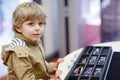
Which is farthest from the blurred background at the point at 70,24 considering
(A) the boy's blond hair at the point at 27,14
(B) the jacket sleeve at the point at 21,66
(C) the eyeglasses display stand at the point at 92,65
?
(B) the jacket sleeve at the point at 21,66

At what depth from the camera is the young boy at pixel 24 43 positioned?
1.35 m

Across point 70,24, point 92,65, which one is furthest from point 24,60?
point 70,24

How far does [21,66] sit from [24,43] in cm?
14

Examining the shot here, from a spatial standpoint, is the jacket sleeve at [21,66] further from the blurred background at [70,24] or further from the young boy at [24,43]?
the blurred background at [70,24]

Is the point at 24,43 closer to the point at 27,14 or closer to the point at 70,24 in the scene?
the point at 27,14

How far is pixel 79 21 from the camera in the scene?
12.4ft

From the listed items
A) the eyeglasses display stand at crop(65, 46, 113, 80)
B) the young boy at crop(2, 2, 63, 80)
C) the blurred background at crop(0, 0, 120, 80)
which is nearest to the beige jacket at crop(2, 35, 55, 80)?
the young boy at crop(2, 2, 63, 80)

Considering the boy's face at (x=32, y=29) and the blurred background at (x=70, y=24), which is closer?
the boy's face at (x=32, y=29)

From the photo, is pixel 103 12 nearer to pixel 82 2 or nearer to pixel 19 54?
pixel 82 2

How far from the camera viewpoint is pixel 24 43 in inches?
56.2

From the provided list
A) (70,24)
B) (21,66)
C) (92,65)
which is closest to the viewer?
(21,66)

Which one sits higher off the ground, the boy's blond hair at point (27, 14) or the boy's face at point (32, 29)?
the boy's blond hair at point (27, 14)

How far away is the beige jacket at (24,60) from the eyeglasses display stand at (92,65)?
19 cm

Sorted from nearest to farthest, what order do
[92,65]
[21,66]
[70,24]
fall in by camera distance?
[21,66], [92,65], [70,24]
